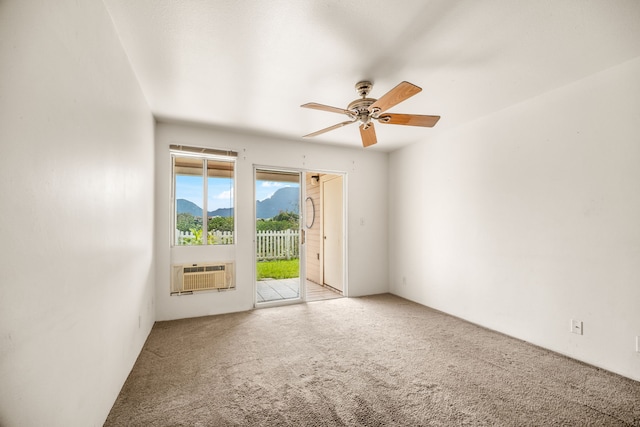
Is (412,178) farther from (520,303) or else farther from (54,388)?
(54,388)

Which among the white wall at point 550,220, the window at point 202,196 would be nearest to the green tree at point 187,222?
the window at point 202,196

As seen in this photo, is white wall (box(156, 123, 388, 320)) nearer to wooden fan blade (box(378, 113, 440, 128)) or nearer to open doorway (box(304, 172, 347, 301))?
open doorway (box(304, 172, 347, 301))

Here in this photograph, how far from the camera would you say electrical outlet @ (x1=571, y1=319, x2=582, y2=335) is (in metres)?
2.60

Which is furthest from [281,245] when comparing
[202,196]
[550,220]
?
[550,220]

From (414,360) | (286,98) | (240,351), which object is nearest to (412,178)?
(286,98)

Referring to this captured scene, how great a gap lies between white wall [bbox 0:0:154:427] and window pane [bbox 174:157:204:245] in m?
1.69

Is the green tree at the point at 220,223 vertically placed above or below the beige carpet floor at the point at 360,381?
above

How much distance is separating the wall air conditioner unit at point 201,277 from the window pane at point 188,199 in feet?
1.12

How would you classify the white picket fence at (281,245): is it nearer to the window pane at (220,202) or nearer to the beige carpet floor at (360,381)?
the window pane at (220,202)

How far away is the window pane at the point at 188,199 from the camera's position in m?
3.86

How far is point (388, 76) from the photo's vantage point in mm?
2557

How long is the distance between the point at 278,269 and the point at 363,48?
3.53 meters

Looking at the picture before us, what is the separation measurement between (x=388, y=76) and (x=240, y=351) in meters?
2.90

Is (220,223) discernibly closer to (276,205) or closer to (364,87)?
(276,205)
